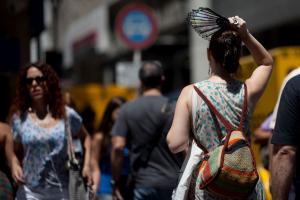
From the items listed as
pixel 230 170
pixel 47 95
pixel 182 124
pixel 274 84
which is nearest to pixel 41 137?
pixel 47 95

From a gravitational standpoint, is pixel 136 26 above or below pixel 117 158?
above

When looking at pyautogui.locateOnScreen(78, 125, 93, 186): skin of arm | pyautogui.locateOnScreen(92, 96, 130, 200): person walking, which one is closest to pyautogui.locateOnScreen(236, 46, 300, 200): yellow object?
pyautogui.locateOnScreen(92, 96, 130, 200): person walking

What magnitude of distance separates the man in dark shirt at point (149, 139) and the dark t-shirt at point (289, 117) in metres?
2.07

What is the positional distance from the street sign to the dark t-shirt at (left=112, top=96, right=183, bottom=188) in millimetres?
7914

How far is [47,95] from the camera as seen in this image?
668 centimetres

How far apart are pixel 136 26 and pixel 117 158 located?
7960 mm

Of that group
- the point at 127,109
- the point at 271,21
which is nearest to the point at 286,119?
the point at 127,109

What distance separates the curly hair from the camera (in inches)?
259

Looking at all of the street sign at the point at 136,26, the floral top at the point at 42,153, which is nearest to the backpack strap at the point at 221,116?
the floral top at the point at 42,153

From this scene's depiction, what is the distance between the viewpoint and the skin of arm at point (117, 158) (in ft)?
24.8

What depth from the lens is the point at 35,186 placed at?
252 inches

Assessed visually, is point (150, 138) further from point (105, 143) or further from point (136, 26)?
point (136, 26)

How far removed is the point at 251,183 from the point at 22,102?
246cm

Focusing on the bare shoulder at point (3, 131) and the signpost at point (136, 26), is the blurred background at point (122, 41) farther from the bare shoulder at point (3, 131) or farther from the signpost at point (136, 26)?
the bare shoulder at point (3, 131)
